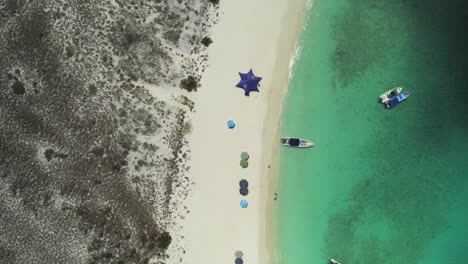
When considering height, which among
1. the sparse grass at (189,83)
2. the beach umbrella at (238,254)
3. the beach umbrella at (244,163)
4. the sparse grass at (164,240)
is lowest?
the beach umbrella at (238,254)

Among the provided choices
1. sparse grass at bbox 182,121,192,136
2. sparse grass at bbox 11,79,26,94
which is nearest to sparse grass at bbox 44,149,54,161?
sparse grass at bbox 11,79,26,94

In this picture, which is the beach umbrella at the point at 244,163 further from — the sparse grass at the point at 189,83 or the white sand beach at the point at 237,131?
the sparse grass at the point at 189,83

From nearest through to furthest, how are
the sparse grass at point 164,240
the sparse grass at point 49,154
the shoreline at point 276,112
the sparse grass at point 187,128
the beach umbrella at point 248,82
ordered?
the sparse grass at point 49,154, the sparse grass at point 164,240, the sparse grass at point 187,128, the beach umbrella at point 248,82, the shoreline at point 276,112

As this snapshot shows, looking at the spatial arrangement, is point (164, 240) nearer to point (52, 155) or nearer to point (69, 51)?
point (52, 155)

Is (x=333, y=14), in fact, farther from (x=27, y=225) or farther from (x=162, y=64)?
(x=27, y=225)

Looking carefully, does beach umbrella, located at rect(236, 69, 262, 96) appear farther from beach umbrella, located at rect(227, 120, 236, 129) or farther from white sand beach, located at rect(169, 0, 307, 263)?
beach umbrella, located at rect(227, 120, 236, 129)

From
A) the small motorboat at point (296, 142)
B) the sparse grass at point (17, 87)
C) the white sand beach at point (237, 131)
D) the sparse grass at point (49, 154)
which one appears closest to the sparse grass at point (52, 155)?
the sparse grass at point (49, 154)
